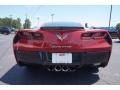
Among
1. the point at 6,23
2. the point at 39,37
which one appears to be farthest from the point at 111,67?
the point at 6,23

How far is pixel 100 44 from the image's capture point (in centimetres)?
482

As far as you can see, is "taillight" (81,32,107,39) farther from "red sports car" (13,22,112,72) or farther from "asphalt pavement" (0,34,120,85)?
"asphalt pavement" (0,34,120,85)

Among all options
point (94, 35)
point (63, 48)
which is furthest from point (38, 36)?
point (94, 35)

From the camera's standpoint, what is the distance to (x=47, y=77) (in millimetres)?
5234

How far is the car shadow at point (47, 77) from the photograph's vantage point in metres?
4.84

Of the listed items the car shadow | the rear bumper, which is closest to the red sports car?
the rear bumper

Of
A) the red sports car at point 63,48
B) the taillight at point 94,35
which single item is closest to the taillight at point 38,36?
the red sports car at point 63,48

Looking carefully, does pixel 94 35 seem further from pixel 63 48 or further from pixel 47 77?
pixel 47 77

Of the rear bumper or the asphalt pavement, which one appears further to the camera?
the asphalt pavement

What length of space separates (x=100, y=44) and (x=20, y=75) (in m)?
1.75

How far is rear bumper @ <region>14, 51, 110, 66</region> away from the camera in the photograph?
4.61 meters

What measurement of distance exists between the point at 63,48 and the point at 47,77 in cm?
90

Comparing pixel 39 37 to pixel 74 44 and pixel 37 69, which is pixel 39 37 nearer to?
pixel 74 44
